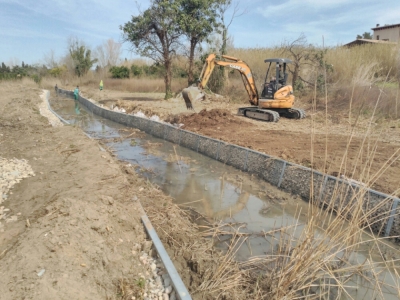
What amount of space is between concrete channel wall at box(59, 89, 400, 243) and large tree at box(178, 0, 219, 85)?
9747 mm

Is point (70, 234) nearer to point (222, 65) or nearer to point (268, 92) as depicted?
point (222, 65)

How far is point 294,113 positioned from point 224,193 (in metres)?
7.91

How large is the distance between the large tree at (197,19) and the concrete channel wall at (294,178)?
9.75 meters

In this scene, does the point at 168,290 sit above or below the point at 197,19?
below

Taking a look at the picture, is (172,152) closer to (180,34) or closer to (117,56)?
(180,34)

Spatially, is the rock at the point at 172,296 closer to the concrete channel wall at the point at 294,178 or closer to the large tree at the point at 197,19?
the concrete channel wall at the point at 294,178

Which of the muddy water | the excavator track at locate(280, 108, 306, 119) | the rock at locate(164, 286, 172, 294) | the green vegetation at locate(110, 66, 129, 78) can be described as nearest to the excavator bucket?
the muddy water

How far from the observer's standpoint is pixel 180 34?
20.0 m

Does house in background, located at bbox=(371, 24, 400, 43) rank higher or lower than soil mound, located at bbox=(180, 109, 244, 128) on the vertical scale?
higher

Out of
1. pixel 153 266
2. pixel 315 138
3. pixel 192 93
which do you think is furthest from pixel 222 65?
pixel 153 266

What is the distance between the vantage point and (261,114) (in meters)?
12.7

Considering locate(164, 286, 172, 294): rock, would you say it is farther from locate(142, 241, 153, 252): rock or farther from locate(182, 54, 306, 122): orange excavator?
locate(182, 54, 306, 122): orange excavator

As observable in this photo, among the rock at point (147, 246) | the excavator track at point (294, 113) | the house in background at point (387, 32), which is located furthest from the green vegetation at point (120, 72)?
the rock at point (147, 246)

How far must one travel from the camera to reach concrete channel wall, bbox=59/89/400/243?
14.5 feet
